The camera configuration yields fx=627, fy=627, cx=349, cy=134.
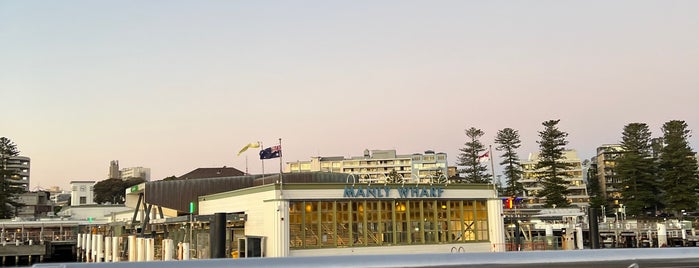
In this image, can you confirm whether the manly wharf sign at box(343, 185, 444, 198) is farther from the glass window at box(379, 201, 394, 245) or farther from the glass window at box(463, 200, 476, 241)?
the glass window at box(463, 200, 476, 241)

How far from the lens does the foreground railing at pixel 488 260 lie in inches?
134

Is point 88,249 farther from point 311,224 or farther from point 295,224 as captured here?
point 311,224

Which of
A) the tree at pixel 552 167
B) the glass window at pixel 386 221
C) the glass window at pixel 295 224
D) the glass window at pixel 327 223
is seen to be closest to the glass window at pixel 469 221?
the glass window at pixel 386 221

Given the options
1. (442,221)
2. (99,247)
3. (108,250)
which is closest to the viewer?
(442,221)

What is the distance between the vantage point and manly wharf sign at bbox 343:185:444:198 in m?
32.0

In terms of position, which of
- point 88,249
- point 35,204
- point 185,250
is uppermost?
point 35,204

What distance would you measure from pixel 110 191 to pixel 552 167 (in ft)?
371

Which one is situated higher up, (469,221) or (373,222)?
(373,222)

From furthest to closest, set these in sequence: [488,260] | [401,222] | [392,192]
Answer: [401,222] < [392,192] < [488,260]

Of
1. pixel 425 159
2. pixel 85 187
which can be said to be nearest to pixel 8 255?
pixel 85 187

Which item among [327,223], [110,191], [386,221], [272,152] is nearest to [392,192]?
[386,221]

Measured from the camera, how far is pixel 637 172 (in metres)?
83.3

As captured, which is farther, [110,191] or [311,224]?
[110,191]

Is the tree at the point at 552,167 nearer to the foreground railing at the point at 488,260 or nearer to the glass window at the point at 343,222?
the glass window at the point at 343,222
